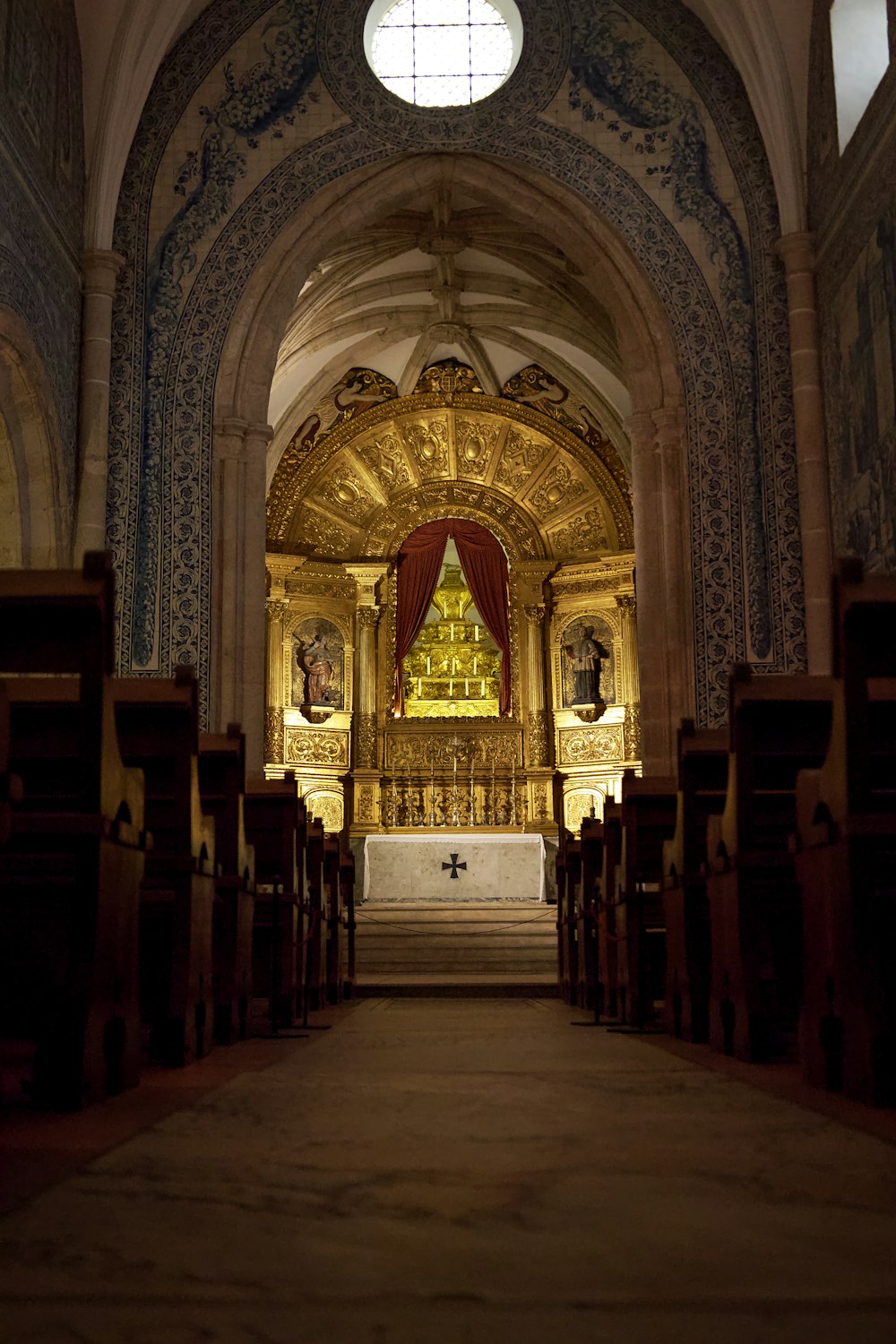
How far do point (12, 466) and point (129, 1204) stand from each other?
396 inches

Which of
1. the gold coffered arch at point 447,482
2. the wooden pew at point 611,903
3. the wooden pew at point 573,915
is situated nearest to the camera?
the wooden pew at point 611,903

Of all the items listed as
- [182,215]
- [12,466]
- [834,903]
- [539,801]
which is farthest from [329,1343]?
[539,801]

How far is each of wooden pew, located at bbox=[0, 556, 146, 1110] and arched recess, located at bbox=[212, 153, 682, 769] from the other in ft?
26.0

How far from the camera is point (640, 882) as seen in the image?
6.36 m

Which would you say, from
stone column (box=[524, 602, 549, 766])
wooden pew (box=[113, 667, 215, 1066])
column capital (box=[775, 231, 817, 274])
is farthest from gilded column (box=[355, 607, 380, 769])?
wooden pew (box=[113, 667, 215, 1066])

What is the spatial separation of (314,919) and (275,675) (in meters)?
11.6

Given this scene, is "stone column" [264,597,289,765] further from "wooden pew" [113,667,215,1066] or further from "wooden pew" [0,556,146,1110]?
"wooden pew" [0,556,146,1110]

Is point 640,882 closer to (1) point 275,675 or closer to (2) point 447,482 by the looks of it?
(1) point 275,675

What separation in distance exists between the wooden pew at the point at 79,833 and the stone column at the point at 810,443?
8.43 m

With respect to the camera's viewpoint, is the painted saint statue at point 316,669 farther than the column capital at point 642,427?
Yes

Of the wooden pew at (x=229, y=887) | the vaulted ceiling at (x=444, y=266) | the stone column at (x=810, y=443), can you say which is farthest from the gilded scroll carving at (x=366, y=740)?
the wooden pew at (x=229, y=887)

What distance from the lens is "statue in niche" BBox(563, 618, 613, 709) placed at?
1906 cm

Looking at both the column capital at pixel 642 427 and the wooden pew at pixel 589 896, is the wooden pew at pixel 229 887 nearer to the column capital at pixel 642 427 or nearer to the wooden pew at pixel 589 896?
the wooden pew at pixel 589 896

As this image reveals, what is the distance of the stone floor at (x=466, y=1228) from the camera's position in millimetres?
1313
